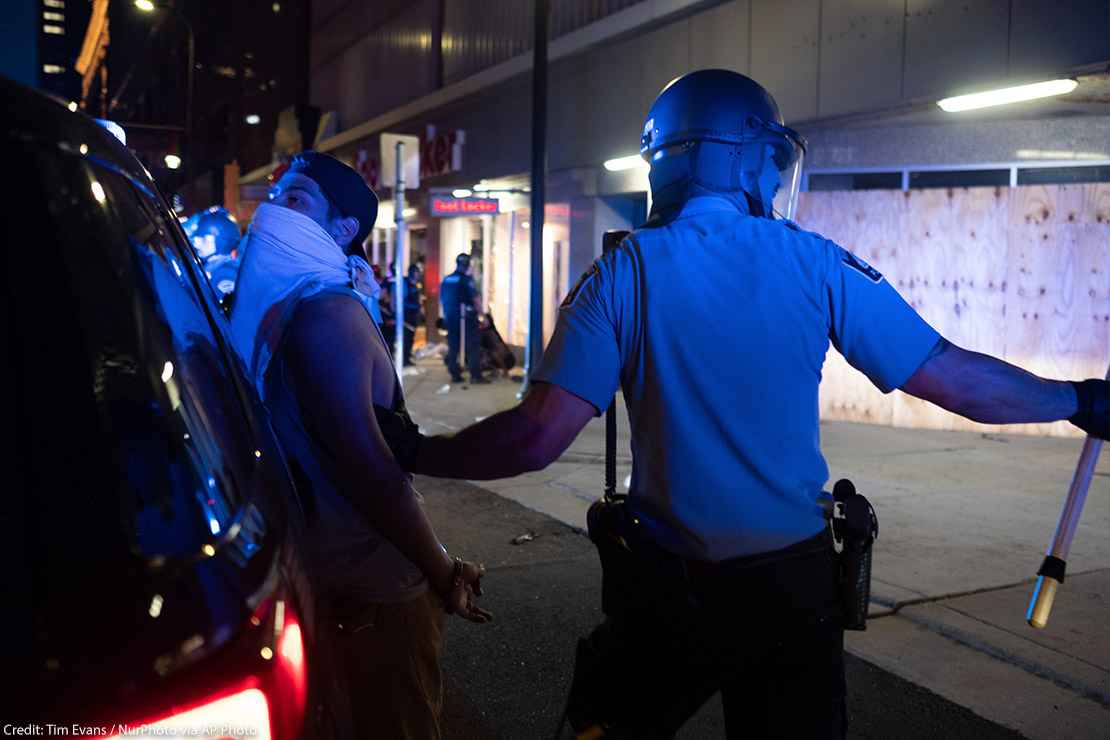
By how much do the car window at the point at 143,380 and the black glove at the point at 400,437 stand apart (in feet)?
2.60

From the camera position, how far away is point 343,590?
8.07 feet

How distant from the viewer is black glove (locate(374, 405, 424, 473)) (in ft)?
7.65

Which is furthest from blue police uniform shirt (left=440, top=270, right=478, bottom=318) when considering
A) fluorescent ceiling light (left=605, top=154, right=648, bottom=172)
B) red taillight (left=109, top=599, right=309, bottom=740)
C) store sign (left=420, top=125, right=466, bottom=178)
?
red taillight (left=109, top=599, right=309, bottom=740)

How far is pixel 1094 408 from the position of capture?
7.50 feet

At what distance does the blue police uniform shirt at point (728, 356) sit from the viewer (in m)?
2.14

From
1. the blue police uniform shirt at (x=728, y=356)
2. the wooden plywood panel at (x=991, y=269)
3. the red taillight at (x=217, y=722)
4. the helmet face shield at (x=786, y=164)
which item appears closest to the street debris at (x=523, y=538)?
the helmet face shield at (x=786, y=164)

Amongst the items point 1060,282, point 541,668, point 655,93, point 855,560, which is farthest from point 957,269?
point 855,560

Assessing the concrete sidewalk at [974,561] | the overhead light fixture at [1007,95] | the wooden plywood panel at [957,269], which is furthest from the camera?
the wooden plywood panel at [957,269]

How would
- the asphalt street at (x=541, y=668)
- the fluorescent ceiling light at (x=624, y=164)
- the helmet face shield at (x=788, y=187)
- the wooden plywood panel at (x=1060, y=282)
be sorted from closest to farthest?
the helmet face shield at (x=788, y=187) → the asphalt street at (x=541, y=668) → the wooden plywood panel at (x=1060, y=282) → the fluorescent ceiling light at (x=624, y=164)

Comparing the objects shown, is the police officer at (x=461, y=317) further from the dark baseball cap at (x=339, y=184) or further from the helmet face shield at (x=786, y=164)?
the helmet face shield at (x=786, y=164)

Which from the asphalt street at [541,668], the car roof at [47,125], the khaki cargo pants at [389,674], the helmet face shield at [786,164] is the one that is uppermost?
the helmet face shield at [786,164]

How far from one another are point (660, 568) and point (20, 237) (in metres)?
1.34

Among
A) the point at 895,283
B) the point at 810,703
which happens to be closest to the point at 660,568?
the point at 810,703

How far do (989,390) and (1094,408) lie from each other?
0.73ft
